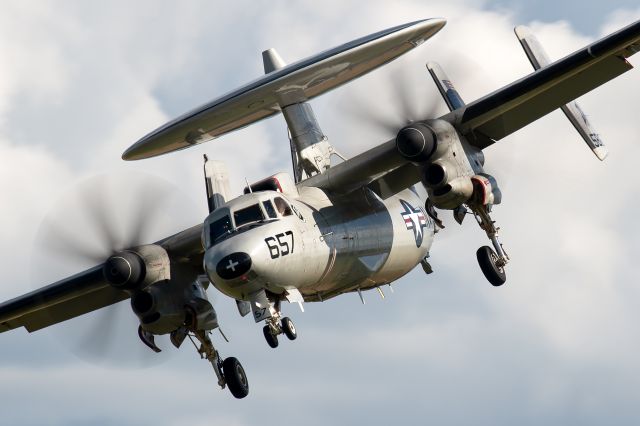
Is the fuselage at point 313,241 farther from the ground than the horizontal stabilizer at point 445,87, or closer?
closer

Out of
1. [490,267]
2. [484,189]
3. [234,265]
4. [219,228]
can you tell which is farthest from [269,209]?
[490,267]

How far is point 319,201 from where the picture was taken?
24.0 meters

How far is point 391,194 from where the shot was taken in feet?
85.4

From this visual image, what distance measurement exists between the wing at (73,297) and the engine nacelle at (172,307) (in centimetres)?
72

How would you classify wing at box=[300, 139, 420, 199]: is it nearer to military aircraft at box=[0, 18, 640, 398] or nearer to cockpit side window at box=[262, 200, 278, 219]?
military aircraft at box=[0, 18, 640, 398]

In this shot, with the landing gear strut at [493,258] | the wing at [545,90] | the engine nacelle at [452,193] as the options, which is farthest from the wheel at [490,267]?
the wing at [545,90]

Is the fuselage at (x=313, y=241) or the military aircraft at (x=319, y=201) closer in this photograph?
the fuselage at (x=313, y=241)

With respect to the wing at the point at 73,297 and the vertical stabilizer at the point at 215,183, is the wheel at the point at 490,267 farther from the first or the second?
the wing at the point at 73,297

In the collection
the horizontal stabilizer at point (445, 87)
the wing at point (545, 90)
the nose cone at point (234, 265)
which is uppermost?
the horizontal stabilizer at point (445, 87)

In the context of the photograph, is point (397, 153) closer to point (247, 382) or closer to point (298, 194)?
point (298, 194)

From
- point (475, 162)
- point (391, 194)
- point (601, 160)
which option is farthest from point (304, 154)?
point (601, 160)

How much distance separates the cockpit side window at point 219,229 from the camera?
2172cm

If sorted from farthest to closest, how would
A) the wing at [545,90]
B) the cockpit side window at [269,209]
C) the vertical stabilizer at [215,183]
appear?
1. the vertical stabilizer at [215,183]
2. the wing at [545,90]
3. the cockpit side window at [269,209]

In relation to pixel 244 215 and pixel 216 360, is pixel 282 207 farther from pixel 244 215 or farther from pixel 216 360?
pixel 216 360
